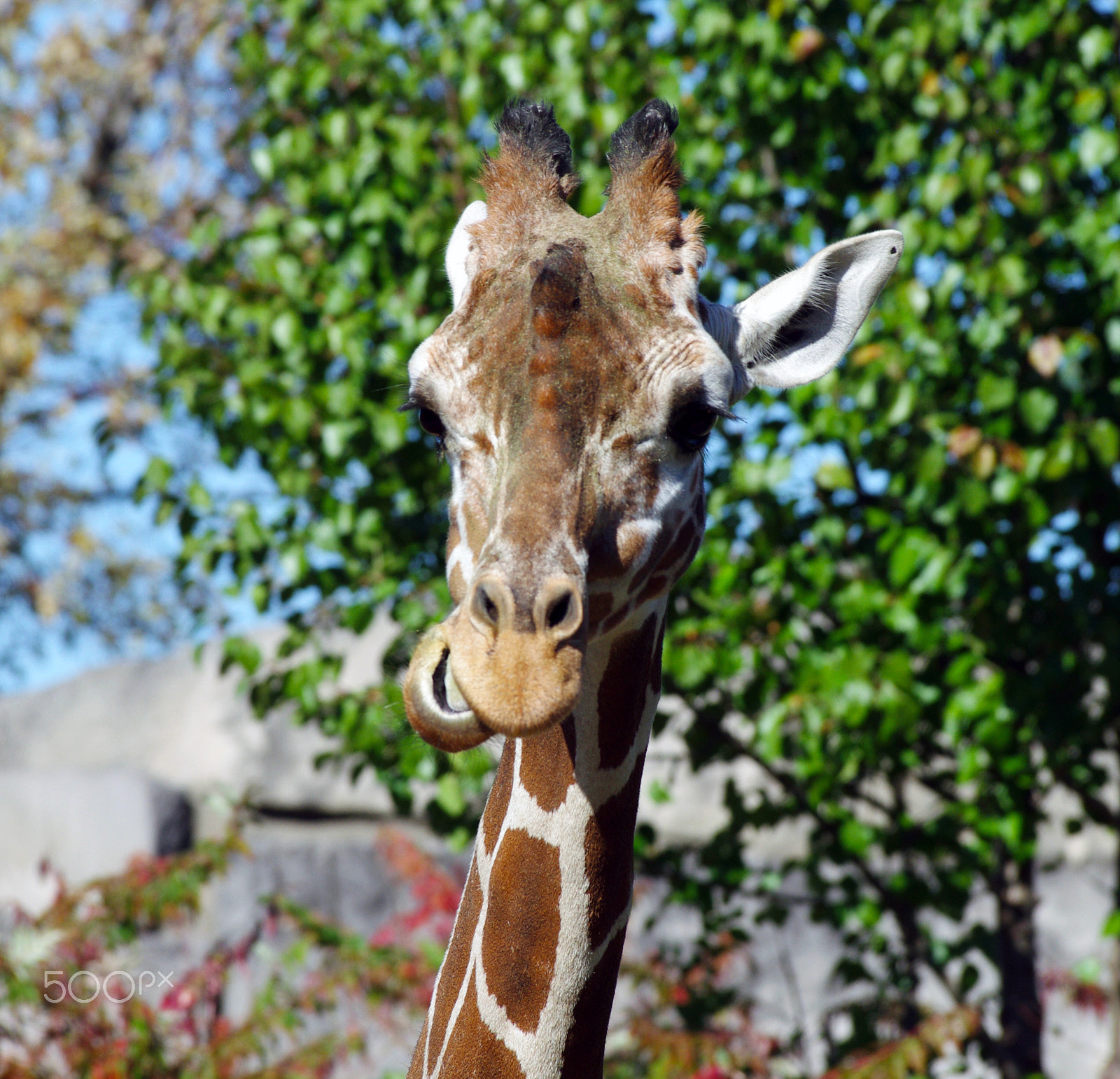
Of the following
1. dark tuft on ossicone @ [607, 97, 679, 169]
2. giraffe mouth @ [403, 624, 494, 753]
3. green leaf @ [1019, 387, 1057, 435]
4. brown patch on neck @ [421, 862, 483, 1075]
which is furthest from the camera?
green leaf @ [1019, 387, 1057, 435]

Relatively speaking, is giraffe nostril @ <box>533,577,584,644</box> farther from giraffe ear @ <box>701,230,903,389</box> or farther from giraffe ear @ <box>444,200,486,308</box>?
giraffe ear @ <box>701,230,903,389</box>

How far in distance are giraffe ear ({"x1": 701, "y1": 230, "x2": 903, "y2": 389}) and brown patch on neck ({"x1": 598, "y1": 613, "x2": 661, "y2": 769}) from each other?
73 centimetres

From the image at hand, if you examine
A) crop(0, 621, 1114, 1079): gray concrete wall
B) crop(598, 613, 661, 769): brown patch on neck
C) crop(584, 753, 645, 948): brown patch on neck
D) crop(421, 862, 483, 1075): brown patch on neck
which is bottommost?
crop(421, 862, 483, 1075): brown patch on neck

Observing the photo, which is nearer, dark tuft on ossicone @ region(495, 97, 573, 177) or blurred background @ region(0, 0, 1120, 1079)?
dark tuft on ossicone @ region(495, 97, 573, 177)

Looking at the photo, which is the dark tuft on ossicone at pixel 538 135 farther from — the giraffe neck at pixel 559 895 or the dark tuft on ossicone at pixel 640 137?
the giraffe neck at pixel 559 895

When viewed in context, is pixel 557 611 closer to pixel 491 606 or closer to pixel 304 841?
pixel 491 606

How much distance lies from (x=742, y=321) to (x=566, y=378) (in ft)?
2.48

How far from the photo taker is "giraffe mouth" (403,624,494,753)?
6.60ft

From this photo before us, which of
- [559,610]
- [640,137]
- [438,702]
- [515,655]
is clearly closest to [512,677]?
[515,655]

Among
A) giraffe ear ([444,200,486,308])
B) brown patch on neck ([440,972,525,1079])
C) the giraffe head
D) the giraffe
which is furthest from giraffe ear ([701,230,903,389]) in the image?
brown patch on neck ([440,972,525,1079])

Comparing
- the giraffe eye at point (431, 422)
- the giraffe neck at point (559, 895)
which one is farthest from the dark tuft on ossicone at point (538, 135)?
the giraffe neck at point (559, 895)

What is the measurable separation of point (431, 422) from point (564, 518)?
1.50 feet

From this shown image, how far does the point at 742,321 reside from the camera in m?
2.79

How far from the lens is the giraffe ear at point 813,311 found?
9.11 feet
